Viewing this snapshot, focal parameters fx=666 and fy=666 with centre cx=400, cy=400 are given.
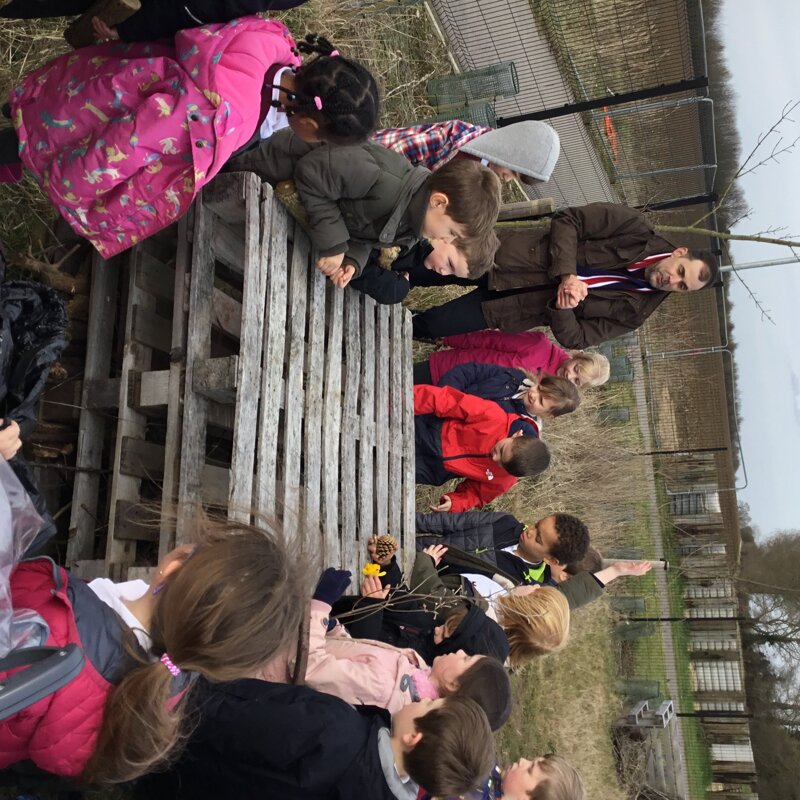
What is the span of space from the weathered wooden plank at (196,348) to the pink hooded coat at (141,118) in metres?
0.49

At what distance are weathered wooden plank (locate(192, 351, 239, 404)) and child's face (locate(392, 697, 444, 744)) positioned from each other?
1.43 m

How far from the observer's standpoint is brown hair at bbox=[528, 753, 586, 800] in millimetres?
3641

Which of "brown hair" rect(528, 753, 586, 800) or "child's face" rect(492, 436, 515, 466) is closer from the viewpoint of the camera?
"brown hair" rect(528, 753, 586, 800)

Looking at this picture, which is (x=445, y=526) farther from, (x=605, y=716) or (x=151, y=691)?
(x=605, y=716)

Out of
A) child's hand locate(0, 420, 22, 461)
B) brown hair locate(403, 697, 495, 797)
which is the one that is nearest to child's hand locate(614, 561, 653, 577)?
brown hair locate(403, 697, 495, 797)

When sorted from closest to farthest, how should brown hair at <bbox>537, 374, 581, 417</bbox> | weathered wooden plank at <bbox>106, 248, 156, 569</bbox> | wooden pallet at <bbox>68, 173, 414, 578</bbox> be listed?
wooden pallet at <bbox>68, 173, 414, 578</bbox>
weathered wooden plank at <bbox>106, 248, 156, 569</bbox>
brown hair at <bbox>537, 374, 581, 417</bbox>

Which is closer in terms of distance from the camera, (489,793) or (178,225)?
(178,225)

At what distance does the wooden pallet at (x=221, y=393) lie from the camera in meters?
2.97

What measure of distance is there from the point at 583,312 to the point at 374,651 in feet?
8.77

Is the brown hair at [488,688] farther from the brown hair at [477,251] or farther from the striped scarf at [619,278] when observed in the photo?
the striped scarf at [619,278]

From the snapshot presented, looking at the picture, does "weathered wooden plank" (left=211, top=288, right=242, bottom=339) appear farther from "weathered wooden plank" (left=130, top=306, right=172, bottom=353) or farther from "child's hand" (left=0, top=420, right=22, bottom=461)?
"child's hand" (left=0, top=420, right=22, bottom=461)

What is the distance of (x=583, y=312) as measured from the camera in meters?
4.52

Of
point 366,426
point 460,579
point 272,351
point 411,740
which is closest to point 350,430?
point 366,426

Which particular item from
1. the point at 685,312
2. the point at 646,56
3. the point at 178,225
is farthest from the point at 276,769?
the point at 685,312
